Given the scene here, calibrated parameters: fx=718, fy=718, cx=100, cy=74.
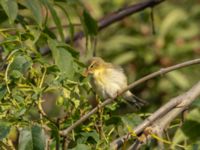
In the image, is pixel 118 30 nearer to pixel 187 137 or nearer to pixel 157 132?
pixel 187 137

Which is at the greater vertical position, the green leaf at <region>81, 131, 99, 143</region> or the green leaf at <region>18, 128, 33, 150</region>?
the green leaf at <region>18, 128, 33, 150</region>

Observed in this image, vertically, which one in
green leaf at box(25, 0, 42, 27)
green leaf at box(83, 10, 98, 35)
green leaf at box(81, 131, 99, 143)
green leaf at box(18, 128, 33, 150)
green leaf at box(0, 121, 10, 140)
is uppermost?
green leaf at box(25, 0, 42, 27)

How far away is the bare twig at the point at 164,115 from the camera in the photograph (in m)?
2.23

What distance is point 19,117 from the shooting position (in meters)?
2.14

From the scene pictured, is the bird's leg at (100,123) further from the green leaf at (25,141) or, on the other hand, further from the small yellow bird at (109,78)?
the small yellow bird at (109,78)

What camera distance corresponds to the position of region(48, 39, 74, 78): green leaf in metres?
2.38

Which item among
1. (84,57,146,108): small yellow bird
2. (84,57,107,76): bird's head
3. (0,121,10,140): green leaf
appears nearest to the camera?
(0,121,10,140): green leaf

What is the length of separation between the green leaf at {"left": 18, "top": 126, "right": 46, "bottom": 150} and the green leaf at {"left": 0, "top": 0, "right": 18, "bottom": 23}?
481 millimetres

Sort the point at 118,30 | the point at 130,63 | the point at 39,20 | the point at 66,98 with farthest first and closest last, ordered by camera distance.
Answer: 1. the point at 118,30
2. the point at 130,63
3. the point at 39,20
4. the point at 66,98

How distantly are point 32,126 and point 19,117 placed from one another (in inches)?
1.9

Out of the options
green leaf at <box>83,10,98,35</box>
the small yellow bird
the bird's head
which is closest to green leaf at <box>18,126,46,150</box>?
green leaf at <box>83,10,98,35</box>

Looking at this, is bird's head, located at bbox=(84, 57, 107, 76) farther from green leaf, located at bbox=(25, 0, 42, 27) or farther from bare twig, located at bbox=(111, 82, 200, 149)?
bare twig, located at bbox=(111, 82, 200, 149)

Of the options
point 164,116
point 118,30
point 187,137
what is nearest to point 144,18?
point 118,30

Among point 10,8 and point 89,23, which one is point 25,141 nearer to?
point 10,8
